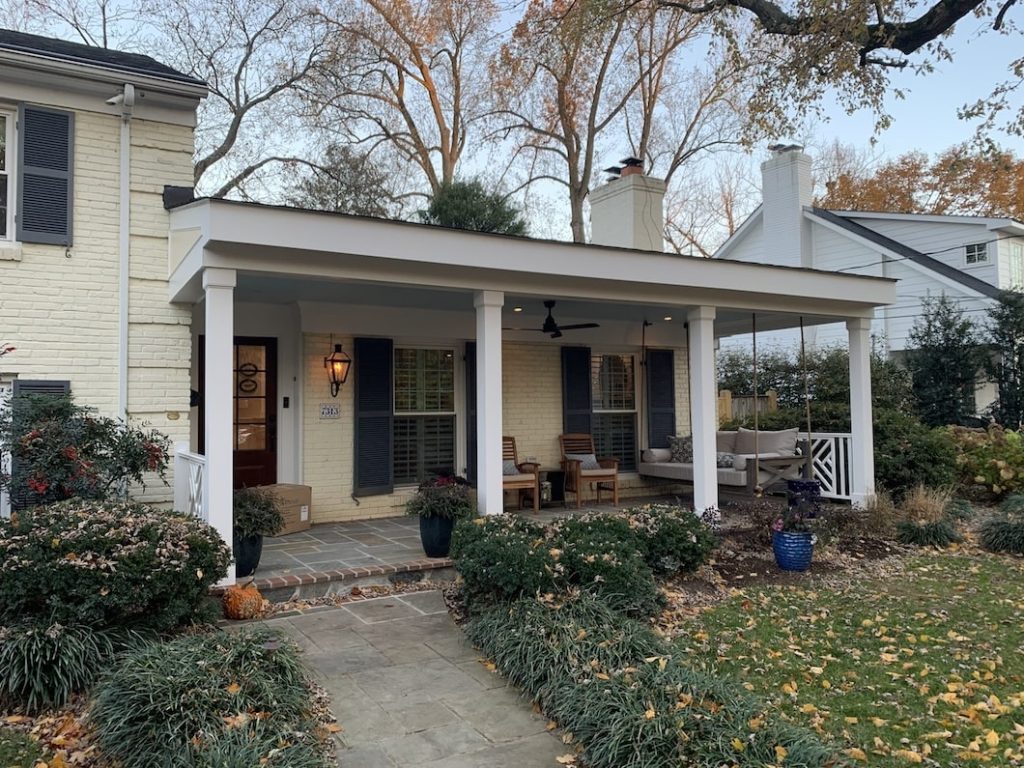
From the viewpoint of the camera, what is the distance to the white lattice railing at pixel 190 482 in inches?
208

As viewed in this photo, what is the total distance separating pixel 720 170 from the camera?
22625 millimetres

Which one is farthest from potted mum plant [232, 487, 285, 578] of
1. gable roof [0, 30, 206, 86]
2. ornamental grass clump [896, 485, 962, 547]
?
ornamental grass clump [896, 485, 962, 547]

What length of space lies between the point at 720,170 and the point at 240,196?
14.4m

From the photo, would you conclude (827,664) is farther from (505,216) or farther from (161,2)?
(161,2)

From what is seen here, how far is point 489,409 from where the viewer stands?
6086 mm

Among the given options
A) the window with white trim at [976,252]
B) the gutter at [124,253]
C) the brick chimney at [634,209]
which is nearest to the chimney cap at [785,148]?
the window with white trim at [976,252]

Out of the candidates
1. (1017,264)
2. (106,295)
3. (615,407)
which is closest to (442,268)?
(106,295)

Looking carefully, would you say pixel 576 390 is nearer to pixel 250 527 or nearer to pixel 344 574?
pixel 344 574

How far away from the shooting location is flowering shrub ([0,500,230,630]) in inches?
143

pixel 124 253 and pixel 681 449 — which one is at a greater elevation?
pixel 124 253

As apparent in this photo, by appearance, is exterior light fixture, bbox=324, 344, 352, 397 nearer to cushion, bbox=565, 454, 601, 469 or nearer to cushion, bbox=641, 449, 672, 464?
cushion, bbox=565, 454, 601, 469

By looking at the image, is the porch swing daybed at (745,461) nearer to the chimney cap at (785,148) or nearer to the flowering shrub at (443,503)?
the flowering shrub at (443,503)

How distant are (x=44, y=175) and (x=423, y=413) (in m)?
4.42

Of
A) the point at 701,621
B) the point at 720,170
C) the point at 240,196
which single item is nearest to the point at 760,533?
the point at 701,621
